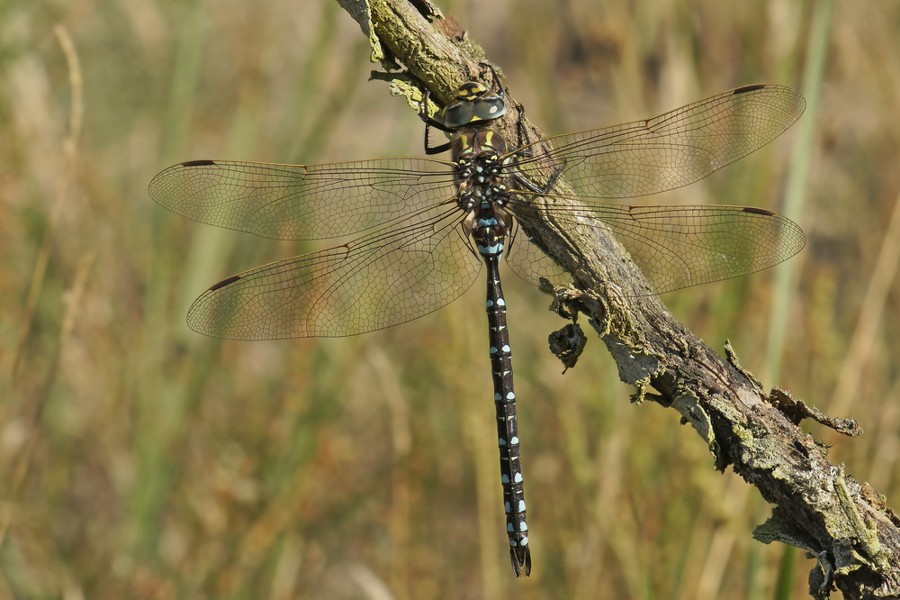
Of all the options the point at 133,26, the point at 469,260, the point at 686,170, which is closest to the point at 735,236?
the point at 686,170

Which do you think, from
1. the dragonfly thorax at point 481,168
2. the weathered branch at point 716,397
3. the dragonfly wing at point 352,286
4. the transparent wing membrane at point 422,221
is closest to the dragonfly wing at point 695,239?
the transparent wing membrane at point 422,221

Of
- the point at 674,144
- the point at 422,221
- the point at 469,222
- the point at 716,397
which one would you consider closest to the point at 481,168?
the point at 469,222

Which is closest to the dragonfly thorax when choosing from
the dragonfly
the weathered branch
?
the dragonfly

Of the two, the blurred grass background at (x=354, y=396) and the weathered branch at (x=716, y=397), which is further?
the blurred grass background at (x=354, y=396)

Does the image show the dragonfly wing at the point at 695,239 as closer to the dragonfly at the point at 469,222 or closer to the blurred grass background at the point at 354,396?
the dragonfly at the point at 469,222

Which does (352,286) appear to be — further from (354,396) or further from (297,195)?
(354,396)
